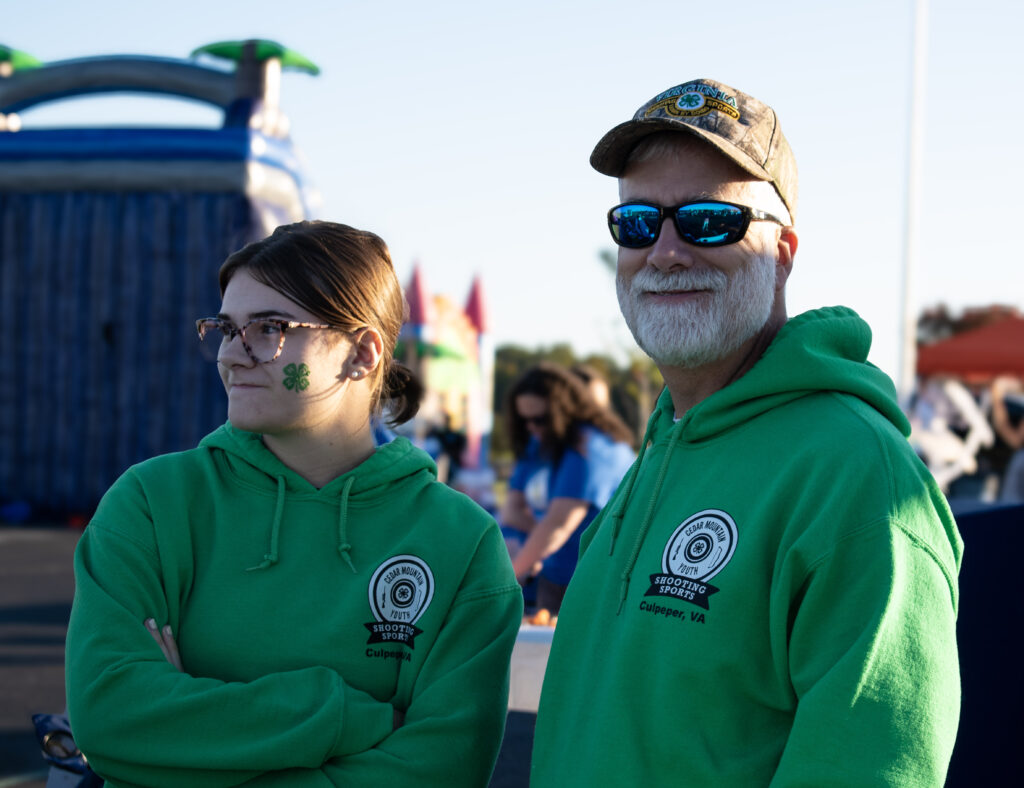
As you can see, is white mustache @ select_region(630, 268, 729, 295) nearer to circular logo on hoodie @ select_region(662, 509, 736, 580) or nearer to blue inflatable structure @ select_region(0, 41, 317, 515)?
circular logo on hoodie @ select_region(662, 509, 736, 580)

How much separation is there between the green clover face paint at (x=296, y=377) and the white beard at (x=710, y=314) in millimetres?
701

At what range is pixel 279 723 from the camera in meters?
Answer: 1.84

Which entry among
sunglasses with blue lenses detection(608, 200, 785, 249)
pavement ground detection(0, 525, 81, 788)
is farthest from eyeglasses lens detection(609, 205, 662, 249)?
pavement ground detection(0, 525, 81, 788)

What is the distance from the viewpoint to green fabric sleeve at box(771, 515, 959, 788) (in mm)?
1386

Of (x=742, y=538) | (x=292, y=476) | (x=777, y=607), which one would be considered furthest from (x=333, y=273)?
(x=777, y=607)

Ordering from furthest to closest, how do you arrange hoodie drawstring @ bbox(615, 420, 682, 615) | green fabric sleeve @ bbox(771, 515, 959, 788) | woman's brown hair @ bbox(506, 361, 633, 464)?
woman's brown hair @ bbox(506, 361, 633, 464) → hoodie drawstring @ bbox(615, 420, 682, 615) → green fabric sleeve @ bbox(771, 515, 959, 788)

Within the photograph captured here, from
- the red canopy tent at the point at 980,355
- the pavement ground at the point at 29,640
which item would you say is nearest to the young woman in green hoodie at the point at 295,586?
the pavement ground at the point at 29,640

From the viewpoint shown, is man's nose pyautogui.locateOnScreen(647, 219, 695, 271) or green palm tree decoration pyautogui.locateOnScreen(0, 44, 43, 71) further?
green palm tree decoration pyautogui.locateOnScreen(0, 44, 43, 71)

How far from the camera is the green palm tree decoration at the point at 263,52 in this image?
Answer: 511 inches

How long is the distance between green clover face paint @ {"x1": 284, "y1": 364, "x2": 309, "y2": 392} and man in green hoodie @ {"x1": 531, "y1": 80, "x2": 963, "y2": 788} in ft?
2.15

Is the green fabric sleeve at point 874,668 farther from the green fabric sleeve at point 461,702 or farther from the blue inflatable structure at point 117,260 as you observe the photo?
the blue inflatable structure at point 117,260

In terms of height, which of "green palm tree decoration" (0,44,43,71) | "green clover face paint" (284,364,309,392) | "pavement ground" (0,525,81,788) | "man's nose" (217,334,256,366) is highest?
"green palm tree decoration" (0,44,43,71)

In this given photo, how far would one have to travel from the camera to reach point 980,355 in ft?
53.1

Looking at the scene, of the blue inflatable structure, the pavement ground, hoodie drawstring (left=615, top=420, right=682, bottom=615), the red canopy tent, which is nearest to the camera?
hoodie drawstring (left=615, top=420, right=682, bottom=615)
